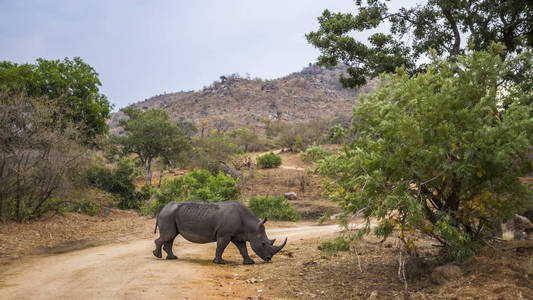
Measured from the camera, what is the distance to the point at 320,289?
6977 mm

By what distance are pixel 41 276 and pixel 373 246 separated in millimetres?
7606

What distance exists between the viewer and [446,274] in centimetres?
610

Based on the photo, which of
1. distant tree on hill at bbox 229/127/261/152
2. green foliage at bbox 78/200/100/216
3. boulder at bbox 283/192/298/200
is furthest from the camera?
distant tree on hill at bbox 229/127/261/152

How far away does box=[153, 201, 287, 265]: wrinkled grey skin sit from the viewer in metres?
9.51

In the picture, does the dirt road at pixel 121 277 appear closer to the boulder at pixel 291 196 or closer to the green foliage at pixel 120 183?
the green foliage at pixel 120 183

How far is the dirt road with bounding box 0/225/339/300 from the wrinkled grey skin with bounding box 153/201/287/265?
494 millimetres

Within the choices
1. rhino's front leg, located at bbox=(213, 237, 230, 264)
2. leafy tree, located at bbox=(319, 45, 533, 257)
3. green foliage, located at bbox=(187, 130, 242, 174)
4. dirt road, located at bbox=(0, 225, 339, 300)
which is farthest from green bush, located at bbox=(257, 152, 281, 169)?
leafy tree, located at bbox=(319, 45, 533, 257)

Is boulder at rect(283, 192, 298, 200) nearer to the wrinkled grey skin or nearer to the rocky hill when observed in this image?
the wrinkled grey skin

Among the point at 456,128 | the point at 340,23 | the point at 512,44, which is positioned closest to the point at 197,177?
the point at 340,23

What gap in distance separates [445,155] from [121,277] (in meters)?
5.81

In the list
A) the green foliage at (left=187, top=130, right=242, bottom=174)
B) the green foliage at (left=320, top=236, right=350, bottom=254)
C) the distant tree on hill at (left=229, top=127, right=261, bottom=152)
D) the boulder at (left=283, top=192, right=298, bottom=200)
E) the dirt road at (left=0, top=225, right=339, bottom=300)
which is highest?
the distant tree on hill at (left=229, top=127, right=261, bottom=152)

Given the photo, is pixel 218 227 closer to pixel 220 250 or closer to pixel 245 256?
pixel 220 250

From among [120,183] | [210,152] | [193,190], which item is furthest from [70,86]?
[210,152]

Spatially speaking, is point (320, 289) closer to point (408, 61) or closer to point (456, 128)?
point (456, 128)
